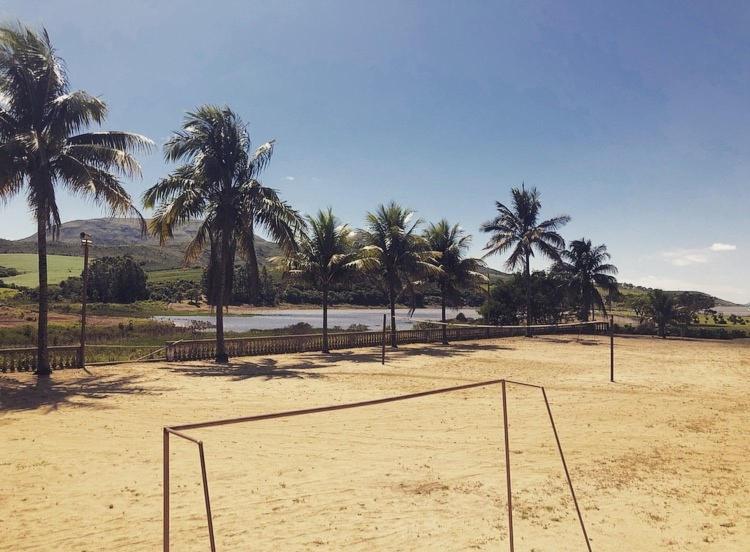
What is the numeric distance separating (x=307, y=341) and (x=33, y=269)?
118 meters

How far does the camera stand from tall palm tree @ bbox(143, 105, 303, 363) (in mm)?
19859

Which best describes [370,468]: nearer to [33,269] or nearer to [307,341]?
[307,341]

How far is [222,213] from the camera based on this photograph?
65.8ft

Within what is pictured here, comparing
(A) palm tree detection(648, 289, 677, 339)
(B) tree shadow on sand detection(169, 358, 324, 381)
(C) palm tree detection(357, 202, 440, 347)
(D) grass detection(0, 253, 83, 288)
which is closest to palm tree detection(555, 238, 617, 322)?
(A) palm tree detection(648, 289, 677, 339)

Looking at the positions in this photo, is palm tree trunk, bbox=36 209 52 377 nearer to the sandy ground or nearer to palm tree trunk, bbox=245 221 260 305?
the sandy ground

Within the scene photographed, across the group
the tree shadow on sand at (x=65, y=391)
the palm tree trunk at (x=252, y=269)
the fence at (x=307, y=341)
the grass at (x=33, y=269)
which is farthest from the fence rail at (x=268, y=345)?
the grass at (x=33, y=269)

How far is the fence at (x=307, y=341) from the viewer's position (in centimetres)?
1992

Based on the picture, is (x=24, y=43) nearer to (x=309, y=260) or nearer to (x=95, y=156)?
(x=95, y=156)

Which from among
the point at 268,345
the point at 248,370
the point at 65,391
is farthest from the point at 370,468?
the point at 268,345

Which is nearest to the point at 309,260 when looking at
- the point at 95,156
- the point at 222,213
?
the point at 222,213

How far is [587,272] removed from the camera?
4006 centimetres

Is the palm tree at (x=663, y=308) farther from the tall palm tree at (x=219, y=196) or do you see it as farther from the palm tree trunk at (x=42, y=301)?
the palm tree trunk at (x=42, y=301)

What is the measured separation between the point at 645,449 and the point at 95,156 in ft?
58.4

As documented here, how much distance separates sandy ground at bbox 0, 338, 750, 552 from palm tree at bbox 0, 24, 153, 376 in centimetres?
526
